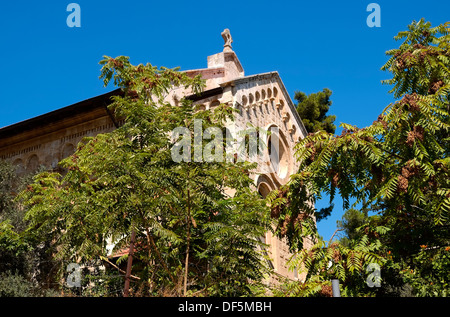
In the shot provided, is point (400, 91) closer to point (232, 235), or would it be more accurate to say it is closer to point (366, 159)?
point (366, 159)

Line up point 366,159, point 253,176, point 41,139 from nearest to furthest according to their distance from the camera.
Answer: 1. point 366,159
2. point 253,176
3. point 41,139

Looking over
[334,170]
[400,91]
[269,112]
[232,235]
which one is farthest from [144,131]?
[269,112]

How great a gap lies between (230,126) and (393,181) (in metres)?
9.64

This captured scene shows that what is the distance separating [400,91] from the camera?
33.7 feet

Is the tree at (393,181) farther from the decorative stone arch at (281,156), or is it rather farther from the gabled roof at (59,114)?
the decorative stone arch at (281,156)

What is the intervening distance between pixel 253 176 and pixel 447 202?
10.6 m

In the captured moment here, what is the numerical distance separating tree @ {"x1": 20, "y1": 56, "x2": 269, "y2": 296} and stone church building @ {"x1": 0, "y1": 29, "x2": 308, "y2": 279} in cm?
567

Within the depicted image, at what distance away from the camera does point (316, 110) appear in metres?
30.2

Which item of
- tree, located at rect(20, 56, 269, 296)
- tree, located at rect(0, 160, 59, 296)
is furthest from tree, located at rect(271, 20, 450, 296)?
tree, located at rect(0, 160, 59, 296)

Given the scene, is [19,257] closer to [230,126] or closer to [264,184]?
[230,126]

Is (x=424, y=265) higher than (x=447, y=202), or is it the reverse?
(x=447, y=202)

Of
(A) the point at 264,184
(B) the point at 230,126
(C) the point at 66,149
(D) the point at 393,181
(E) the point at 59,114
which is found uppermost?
(E) the point at 59,114

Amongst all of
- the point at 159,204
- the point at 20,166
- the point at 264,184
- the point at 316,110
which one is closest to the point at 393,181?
the point at 159,204

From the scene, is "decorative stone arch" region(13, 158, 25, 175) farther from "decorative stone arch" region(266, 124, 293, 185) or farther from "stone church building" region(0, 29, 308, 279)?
"decorative stone arch" region(266, 124, 293, 185)
